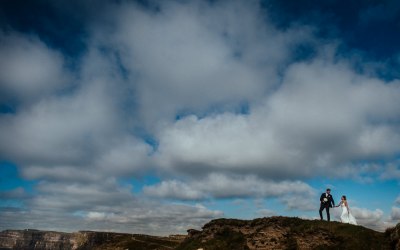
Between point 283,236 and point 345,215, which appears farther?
point 283,236

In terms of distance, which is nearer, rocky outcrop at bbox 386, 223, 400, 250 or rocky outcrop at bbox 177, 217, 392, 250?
rocky outcrop at bbox 386, 223, 400, 250

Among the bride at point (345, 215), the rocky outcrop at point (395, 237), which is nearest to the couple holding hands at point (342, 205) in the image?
the bride at point (345, 215)

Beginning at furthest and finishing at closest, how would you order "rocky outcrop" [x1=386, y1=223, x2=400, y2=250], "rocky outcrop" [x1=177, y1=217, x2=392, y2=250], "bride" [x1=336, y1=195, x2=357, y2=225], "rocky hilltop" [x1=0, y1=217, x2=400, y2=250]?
"bride" [x1=336, y1=195, x2=357, y2=225]
"rocky outcrop" [x1=177, y1=217, x2=392, y2=250]
"rocky hilltop" [x1=0, y1=217, x2=400, y2=250]
"rocky outcrop" [x1=386, y1=223, x2=400, y2=250]

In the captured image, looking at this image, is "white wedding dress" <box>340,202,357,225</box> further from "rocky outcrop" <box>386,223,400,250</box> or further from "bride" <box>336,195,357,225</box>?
"rocky outcrop" <box>386,223,400,250</box>

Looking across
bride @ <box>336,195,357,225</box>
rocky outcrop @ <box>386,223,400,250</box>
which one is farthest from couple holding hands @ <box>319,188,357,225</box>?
rocky outcrop @ <box>386,223,400,250</box>

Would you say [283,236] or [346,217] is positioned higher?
[346,217]

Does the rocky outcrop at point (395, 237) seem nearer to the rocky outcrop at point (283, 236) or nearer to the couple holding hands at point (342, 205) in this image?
the rocky outcrop at point (283, 236)

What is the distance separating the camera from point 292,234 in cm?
4294

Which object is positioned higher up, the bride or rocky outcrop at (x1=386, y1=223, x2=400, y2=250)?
the bride

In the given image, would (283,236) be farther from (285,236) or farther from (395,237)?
(395,237)

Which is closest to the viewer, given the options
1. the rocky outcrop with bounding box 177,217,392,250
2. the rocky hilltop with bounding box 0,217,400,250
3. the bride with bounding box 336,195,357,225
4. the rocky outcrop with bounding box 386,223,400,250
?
the rocky outcrop with bounding box 386,223,400,250

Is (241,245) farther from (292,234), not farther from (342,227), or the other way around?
(342,227)

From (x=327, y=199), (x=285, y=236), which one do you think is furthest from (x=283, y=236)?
(x=327, y=199)

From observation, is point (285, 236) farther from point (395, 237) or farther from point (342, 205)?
point (395, 237)
